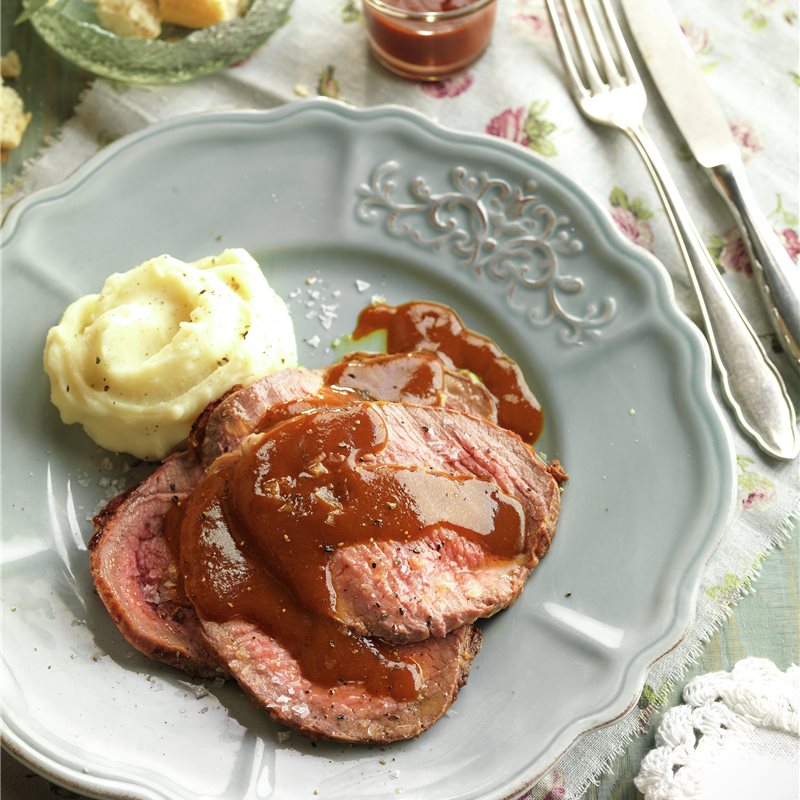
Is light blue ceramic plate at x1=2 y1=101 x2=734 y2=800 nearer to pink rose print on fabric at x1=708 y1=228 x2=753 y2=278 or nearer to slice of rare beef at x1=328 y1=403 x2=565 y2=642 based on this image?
slice of rare beef at x1=328 y1=403 x2=565 y2=642

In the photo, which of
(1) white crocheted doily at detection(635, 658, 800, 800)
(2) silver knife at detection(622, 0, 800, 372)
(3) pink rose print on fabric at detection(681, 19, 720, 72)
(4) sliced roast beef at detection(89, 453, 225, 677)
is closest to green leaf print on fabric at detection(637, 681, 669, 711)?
(1) white crocheted doily at detection(635, 658, 800, 800)

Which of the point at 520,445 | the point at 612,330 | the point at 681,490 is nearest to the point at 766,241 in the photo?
the point at 612,330

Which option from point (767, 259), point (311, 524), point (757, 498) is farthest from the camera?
point (767, 259)

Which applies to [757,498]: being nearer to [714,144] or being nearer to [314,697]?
[714,144]

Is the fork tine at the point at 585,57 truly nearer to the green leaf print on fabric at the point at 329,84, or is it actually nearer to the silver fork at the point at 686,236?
the silver fork at the point at 686,236

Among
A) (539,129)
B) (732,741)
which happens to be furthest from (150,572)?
(539,129)

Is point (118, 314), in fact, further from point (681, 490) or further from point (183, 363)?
point (681, 490)
